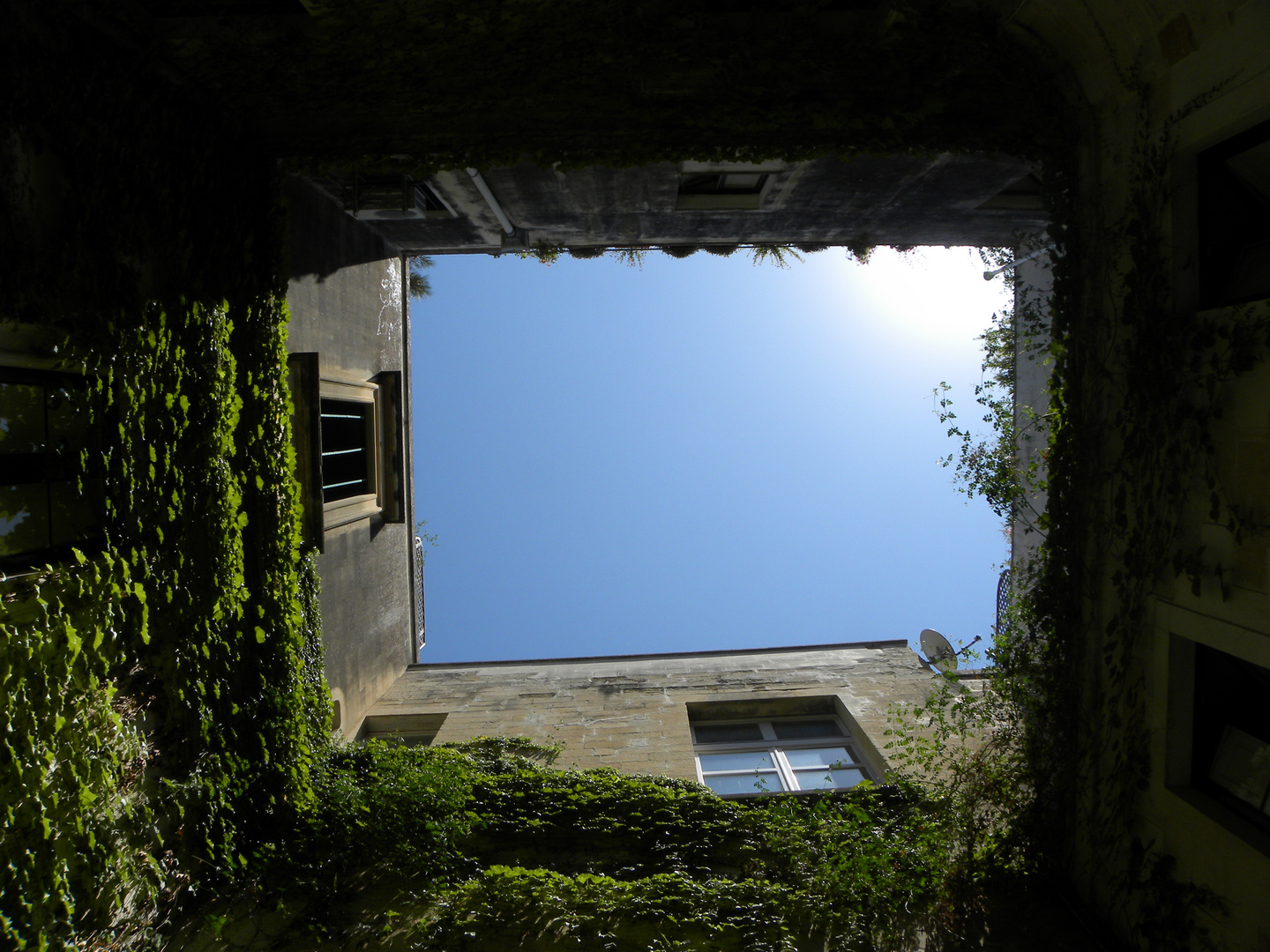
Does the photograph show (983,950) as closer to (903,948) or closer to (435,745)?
(903,948)

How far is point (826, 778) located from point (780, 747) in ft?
3.00

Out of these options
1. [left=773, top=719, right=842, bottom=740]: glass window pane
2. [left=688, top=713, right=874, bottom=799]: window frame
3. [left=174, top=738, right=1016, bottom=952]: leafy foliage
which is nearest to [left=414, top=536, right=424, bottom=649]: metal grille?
[left=174, top=738, right=1016, bottom=952]: leafy foliage

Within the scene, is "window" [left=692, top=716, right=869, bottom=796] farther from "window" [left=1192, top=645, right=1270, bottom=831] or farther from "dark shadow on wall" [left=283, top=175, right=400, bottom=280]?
"dark shadow on wall" [left=283, top=175, right=400, bottom=280]

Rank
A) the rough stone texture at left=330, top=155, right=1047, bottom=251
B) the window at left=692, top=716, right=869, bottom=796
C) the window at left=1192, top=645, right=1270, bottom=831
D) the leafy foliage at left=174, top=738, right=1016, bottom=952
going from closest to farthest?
the window at left=1192, top=645, right=1270, bottom=831 → the leafy foliage at left=174, top=738, right=1016, bottom=952 → the window at left=692, top=716, right=869, bottom=796 → the rough stone texture at left=330, top=155, right=1047, bottom=251

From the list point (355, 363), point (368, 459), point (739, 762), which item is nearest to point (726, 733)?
point (739, 762)

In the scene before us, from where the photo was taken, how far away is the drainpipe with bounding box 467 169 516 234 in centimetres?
866

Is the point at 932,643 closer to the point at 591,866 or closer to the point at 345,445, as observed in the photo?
the point at 591,866

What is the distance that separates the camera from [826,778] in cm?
843

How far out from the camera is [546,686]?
10531mm

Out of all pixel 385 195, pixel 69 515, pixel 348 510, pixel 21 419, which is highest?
pixel 385 195

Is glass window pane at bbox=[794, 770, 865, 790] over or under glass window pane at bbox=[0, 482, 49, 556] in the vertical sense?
under

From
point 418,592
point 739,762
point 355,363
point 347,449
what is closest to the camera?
point 739,762

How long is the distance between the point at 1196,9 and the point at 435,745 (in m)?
10.9

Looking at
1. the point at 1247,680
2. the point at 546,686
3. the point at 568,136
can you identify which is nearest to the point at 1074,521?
the point at 1247,680
